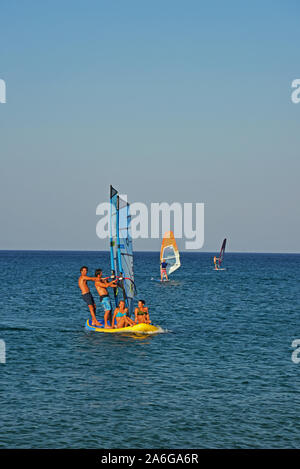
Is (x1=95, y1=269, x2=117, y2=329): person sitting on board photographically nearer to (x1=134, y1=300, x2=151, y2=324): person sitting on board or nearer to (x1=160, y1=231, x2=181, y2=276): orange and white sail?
(x1=134, y1=300, x2=151, y2=324): person sitting on board

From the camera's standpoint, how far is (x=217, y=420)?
15.2m

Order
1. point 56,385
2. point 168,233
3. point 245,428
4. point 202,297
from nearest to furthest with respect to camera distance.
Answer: point 245,428
point 56,385
point 202,297
point 168,233

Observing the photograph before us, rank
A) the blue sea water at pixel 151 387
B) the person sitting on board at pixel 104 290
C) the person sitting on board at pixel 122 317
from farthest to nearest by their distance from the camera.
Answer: the person sitting on board at pixel 122 317 → the person sitting on board at pixel 104 290 → the blue sea water at pixel 151 387

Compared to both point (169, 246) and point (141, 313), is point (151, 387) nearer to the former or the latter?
point (141, 313)

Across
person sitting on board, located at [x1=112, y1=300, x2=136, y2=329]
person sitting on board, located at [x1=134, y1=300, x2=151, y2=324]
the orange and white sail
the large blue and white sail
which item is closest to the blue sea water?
person sitting on board, located at [x1=112, y1=300, x2=136, y2=329]

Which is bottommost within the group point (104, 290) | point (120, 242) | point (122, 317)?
point (122, 317)

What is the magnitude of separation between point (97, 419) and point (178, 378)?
4.86 meters

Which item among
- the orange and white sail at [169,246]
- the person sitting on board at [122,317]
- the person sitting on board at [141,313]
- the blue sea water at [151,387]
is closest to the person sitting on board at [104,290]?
the person sitting on board at [122,317]

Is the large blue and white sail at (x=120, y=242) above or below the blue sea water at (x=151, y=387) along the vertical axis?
above

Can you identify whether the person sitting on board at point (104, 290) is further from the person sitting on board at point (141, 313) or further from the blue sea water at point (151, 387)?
the person sitting on board at point (141, 313)

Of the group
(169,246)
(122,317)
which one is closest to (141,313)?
(122,317)
